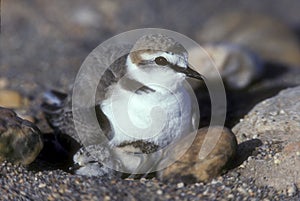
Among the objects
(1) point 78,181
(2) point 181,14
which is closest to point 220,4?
(2) point 181,14

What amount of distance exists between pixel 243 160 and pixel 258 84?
243cm

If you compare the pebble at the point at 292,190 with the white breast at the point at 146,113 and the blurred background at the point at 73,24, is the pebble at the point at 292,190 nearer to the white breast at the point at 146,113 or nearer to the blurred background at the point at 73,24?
the white breast at the point at 146,113

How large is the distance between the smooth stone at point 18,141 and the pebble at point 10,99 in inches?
69.7

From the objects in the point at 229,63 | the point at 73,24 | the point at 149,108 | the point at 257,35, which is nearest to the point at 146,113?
the point at 149,108

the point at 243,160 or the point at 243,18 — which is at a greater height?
the point at 243,160

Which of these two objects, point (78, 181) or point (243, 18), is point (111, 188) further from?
point (243, 18)

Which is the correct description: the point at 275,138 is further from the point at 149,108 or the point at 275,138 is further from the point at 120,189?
the point at 120,189

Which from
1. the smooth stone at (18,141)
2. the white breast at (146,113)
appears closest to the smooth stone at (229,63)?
the white breast at (146,113)

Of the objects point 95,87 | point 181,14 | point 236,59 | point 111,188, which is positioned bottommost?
point 181,14

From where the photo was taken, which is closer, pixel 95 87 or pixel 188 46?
pixel 95 87

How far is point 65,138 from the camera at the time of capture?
4488 mm

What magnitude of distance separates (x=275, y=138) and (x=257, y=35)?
12.3ft

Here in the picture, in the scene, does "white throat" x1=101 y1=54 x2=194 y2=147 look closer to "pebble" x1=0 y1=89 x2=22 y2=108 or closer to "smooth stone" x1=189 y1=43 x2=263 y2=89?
"pebble" x1=0 y1=89 x2=22 y2=108

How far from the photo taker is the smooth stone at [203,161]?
3857 millimetres
